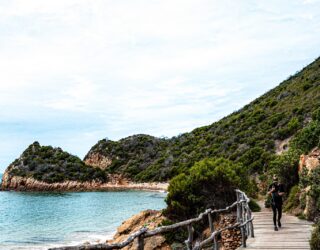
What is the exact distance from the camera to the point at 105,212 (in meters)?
40.0

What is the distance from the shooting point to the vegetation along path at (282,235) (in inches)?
434

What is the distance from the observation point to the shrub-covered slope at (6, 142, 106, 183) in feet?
270

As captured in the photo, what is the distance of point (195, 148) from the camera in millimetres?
63000

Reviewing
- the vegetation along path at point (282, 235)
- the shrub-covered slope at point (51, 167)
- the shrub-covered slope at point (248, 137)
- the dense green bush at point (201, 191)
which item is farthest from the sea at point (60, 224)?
the shrub-covered slope at point (51, 167)

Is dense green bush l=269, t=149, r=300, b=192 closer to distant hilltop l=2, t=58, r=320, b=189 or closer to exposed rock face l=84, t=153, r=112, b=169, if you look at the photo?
distant hilltop l=2, t=58, r=320, b=189

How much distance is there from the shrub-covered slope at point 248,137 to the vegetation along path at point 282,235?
60.0 feet

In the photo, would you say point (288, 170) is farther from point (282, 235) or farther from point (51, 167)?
point (51, 167)

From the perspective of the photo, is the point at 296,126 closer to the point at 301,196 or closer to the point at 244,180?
the point at 244,180

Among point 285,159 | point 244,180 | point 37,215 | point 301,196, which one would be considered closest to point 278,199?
point 301,196

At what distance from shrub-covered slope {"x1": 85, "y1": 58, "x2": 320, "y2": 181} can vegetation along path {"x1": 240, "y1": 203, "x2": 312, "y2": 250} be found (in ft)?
60.0

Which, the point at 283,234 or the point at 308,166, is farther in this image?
the point at 308,166

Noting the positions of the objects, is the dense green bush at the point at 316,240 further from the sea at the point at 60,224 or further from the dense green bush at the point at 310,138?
the sea at the point at 60,224

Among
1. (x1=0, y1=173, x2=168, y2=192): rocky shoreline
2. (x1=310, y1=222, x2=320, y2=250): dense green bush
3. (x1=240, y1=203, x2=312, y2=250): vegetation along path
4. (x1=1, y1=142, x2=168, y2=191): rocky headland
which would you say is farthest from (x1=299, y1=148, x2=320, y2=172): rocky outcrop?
(x1=0, y1=173, x2=168, y2=192): rocky shoreline

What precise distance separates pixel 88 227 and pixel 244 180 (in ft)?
43.6
